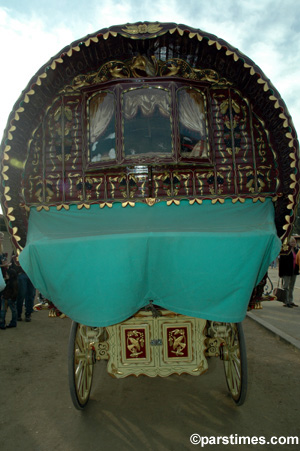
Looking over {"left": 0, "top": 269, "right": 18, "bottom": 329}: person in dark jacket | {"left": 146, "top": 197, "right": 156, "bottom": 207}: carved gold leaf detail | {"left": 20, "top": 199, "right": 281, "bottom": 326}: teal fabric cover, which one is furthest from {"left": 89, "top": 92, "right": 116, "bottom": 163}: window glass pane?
{"left": 0, "top": 269, "right": 18, "bottom": 329}: person in dark jacket

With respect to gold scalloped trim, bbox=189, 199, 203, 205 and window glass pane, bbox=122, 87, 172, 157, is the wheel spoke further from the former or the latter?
window glass pane, bbox=122, 87, 172, 157

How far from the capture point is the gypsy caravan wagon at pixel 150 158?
11.8ft

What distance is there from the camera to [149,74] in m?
3.98

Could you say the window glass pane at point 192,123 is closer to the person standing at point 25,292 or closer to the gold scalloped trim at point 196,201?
the gold scalloped trim at point 196,201

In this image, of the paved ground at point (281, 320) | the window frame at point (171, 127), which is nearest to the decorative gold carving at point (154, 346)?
the window frame at point (171, 127)

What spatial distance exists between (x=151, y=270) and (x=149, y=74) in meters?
2.75

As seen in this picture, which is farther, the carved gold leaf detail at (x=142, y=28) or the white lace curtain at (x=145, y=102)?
the white lace curtain at (x=145, y=102)

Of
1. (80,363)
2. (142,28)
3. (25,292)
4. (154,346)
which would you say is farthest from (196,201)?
(25,292)

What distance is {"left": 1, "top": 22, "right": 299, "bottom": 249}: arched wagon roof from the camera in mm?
3602

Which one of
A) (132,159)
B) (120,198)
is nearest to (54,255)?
(120,198)

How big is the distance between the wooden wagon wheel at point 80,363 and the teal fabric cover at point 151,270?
97 centimetres

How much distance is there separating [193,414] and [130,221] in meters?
2.29

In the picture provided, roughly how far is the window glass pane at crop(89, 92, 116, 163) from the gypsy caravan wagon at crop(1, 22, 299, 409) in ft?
0.05

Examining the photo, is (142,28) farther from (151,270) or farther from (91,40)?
(151,270)
